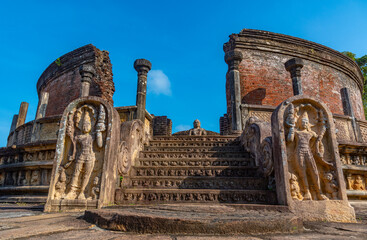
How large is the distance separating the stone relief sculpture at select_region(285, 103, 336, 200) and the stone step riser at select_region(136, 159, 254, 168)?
5.13 feet

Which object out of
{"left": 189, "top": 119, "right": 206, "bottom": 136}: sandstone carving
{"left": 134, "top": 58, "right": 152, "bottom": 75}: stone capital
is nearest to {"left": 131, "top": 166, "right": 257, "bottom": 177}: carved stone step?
{"left": 134, "top": 58, "right": 152, "bottom": 75}: stone capital

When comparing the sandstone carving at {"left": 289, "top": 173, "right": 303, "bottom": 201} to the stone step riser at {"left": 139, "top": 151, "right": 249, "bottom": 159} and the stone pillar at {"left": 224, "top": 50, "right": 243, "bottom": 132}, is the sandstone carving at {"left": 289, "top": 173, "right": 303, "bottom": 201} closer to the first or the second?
the stone step riser at {"left": 139, "top": 151, "right": 249, "bottom": 159}

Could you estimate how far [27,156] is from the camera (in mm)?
6145

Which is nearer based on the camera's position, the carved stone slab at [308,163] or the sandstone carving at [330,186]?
the carved stone slab at [308,163]

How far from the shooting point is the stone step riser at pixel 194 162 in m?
5.08

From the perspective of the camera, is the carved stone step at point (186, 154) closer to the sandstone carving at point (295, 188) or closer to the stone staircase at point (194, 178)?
the stone staircase at point (194, 178)

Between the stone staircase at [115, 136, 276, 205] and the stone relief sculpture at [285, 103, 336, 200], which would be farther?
the stone staircase at [115, 136, 276, 205]

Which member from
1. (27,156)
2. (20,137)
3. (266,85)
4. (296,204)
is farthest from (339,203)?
(20,137)

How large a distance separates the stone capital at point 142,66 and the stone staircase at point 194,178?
311cm

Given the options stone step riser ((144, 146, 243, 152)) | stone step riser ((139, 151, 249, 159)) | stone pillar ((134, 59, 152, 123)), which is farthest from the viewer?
stone pillar ((134, 59, 152, 123))

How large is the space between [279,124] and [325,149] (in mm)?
848

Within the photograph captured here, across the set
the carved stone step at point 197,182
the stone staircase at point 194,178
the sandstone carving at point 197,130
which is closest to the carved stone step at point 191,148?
the stone staircase at point 194,178

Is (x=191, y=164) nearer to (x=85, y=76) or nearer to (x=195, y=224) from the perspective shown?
(x=195, y=224)

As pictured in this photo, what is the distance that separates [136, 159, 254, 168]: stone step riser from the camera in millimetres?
5082
